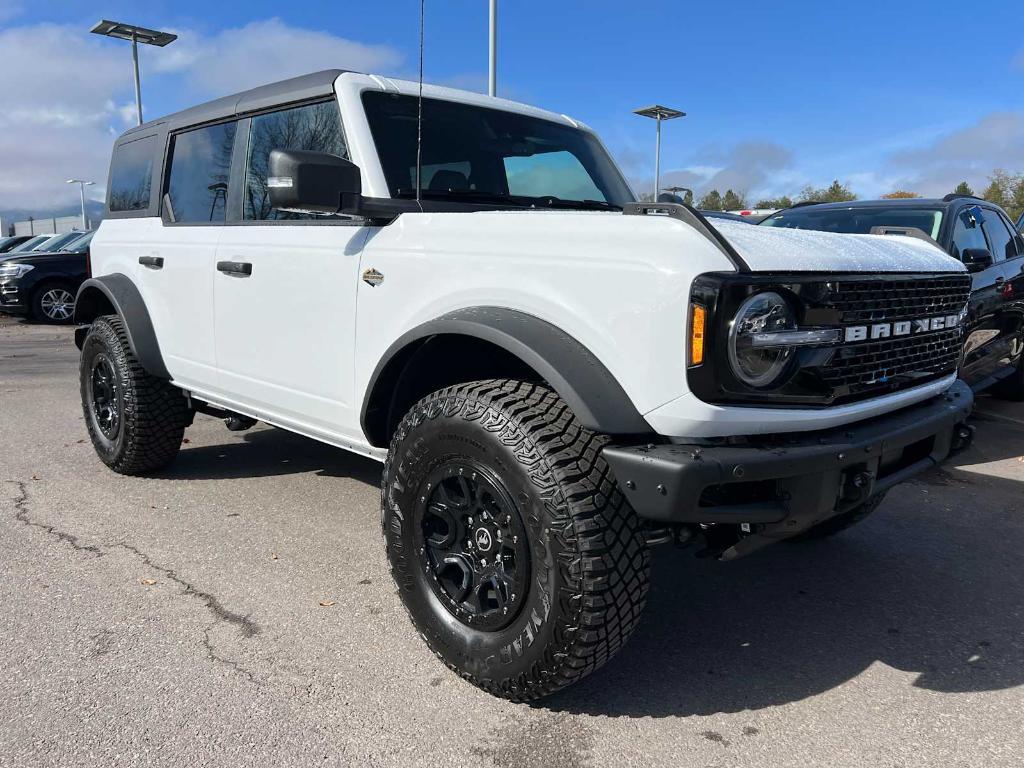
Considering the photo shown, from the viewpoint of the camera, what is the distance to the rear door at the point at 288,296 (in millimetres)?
3148

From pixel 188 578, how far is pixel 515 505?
1.76 m

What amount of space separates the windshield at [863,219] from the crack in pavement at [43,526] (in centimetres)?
463

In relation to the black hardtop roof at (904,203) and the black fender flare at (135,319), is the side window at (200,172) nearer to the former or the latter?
the black fender flare at (135,319)

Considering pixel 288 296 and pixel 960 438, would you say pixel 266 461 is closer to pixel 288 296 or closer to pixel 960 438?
pixel 288 296

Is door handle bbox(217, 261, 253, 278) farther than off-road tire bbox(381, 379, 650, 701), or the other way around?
door handle bbox(217, 261, 253, 278)

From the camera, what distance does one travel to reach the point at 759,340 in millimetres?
2111

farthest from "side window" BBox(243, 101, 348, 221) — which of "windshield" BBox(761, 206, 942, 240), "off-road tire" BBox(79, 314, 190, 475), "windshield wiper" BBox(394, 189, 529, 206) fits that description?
"windshield" BBox(761, 206, 942, 240)

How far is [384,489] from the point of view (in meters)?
2.76

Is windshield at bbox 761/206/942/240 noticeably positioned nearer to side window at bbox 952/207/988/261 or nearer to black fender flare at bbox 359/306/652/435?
side window at bbox 952/207/988/261

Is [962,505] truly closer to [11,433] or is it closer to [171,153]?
[171,153]

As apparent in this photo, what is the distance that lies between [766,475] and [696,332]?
41 centimetres

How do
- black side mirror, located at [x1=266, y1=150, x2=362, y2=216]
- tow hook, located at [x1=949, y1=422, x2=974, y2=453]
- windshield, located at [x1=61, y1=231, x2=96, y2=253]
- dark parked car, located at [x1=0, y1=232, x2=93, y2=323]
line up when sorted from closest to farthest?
1. black side mirror, located at [x1=266, y1=150, x2=362, y2=216]
2. tow hook, located at [x1=949, y1=422, x2=974, y2=453]
3. dark parked car, located at [x1=0, y1=232, x2=93, y2=323]
4. windshield, located at [x1=61, y1=231, x2=96, y2=253]

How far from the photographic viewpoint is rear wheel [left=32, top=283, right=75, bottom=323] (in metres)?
14.5

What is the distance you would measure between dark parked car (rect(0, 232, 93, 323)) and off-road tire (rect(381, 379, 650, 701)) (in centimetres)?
1410
